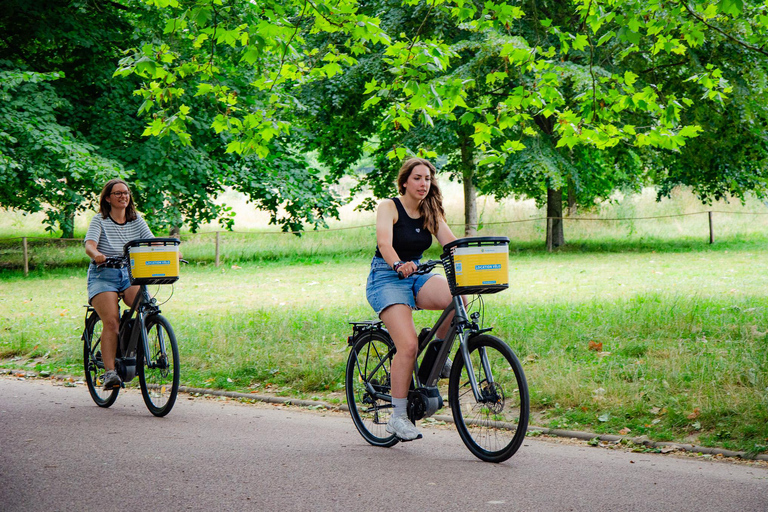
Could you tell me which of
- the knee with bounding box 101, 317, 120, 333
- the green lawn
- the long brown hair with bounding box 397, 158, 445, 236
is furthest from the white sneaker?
the knee with bounding box 101, 317, 120, 333

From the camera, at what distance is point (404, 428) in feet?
17.3

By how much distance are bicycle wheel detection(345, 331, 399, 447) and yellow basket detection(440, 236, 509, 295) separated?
92 cm

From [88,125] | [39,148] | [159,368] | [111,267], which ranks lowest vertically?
[159,368]

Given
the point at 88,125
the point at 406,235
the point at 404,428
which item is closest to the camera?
the point at 404,428

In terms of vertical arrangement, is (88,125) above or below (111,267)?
above

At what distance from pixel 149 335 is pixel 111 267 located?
0.75 m

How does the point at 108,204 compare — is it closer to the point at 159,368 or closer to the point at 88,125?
the point at 159,368

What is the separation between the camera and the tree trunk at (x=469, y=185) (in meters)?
26.0

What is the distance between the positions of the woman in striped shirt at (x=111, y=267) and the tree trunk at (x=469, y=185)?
19.0 m

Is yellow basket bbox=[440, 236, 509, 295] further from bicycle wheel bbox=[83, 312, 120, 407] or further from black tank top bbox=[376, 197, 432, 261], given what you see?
bicycle wheel bbox=[83, 312, 120, 407]

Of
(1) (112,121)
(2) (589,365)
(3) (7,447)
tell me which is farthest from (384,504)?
(1) (112,121)

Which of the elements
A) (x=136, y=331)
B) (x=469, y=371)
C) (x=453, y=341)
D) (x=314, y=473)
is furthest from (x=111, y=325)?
(x=469, y=371)

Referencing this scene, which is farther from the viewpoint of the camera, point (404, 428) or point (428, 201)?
point (428, 201)

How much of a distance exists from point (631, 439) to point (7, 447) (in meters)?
4.53
